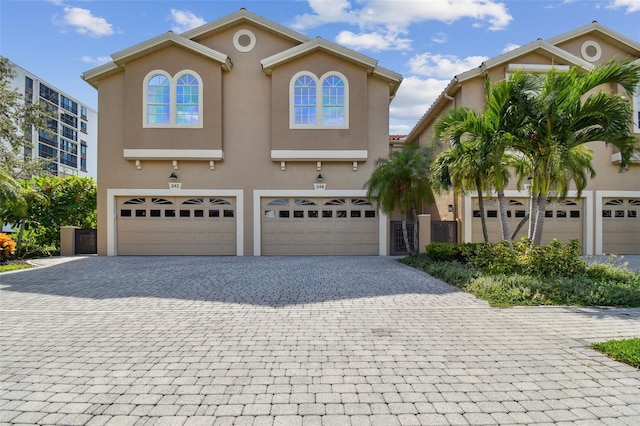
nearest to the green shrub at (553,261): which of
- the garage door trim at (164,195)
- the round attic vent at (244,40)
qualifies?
the garage door trim at (164,195)

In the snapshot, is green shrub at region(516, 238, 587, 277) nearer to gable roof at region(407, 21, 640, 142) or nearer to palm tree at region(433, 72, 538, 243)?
palm tree at region(433, 72, 538, 243)

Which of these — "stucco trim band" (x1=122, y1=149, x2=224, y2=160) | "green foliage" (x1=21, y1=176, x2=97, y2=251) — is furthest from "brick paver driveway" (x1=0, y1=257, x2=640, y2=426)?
"green foliage" (x1=21, y1=176, x2=97, y2=251)

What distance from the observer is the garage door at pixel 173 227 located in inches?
628

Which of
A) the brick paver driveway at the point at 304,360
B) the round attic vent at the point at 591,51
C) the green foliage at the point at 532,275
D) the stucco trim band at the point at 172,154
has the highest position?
the round attic vent at the point at 591,51

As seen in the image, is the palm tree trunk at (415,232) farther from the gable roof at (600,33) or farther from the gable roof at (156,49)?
the gable roof at (156,49)

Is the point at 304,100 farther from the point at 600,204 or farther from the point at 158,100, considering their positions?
the point at 600,204

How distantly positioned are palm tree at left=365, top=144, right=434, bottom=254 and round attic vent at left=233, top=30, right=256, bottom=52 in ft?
24.0

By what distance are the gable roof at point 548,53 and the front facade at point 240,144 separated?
2.70 meters

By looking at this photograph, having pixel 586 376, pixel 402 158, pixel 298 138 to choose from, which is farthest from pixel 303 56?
pixel 586 376

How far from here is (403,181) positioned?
47.5 feet

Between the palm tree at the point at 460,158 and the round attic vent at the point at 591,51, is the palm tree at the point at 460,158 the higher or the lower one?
the lower one

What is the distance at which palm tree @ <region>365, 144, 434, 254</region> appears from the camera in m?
14.1

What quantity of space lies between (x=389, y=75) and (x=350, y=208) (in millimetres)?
5668

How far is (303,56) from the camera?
15844mm
